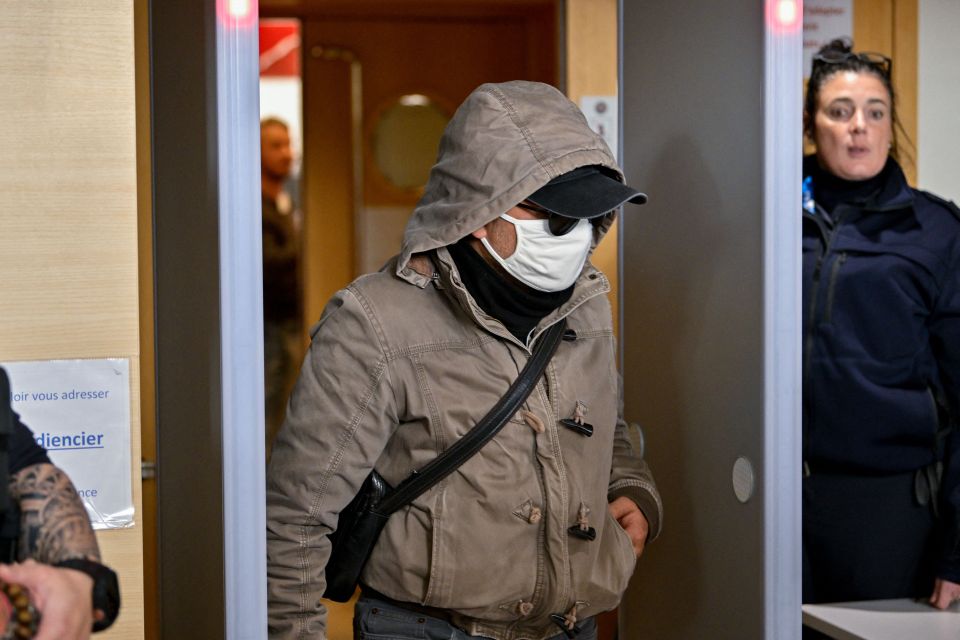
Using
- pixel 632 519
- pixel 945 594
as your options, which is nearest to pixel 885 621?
pixel 945 594

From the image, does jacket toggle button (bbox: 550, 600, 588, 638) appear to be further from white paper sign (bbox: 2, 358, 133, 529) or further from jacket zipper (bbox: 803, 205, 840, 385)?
jacket zipper (bbox: 803, 205, 840, 385)

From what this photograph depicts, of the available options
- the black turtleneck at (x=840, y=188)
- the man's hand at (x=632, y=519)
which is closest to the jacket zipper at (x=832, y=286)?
the black turtleneck at (x=840, y=188)

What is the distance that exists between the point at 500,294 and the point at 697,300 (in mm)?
524

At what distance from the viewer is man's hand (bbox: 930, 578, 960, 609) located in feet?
7.86

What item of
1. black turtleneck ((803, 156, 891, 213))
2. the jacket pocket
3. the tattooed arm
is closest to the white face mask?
the jacket pocket

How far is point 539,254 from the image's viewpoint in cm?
194

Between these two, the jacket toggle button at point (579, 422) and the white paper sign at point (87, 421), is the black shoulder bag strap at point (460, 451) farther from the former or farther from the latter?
the white paper sign at point (87, 421)

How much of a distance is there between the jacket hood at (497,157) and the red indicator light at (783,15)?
1.12ft

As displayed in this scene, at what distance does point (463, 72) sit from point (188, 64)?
2.81m

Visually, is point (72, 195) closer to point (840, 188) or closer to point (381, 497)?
point (381, 497)

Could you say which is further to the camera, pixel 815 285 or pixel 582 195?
pixel 815 285

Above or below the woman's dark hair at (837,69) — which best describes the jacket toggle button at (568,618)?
below

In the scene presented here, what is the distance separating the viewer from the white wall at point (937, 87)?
11.3ft

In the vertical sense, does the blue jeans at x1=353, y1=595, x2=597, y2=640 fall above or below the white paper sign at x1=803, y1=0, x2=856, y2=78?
below
